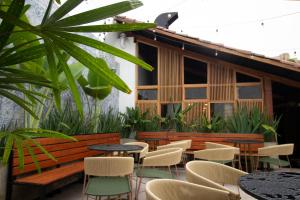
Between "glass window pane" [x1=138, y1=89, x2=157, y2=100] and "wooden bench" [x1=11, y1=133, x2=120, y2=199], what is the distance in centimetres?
271

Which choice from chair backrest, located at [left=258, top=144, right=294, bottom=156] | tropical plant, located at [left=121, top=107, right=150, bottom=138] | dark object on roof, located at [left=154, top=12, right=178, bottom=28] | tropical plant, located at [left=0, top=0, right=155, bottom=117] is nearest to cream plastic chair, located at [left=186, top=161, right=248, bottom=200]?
tropical plant, located at [left=0, top=0, right=155, bottom=117]

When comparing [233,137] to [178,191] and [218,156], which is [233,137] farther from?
[178,191]

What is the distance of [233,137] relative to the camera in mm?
6023

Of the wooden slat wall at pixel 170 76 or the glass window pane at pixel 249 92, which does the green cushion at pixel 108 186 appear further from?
the glass window pane at pixel 249 92

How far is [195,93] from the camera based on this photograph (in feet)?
24.3

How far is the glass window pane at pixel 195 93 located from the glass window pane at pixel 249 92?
970 mm

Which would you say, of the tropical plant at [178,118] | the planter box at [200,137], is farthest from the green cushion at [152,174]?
the tropical plant at [178,118]

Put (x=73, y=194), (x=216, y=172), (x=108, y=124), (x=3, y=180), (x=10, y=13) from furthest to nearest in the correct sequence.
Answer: (x=108, y=124)
(x=73, y=194)
(x=3, y=180)
(x=216, y=172)
(x=10, y=13)

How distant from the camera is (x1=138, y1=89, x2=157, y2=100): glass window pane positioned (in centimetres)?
773

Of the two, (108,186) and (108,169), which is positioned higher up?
(108,169)

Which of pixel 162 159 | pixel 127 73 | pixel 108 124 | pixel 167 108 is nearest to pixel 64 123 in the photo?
pixel 108 124

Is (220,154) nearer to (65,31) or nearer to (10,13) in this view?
(65,31)

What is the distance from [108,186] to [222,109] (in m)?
5.09

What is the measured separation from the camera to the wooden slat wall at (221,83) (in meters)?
7.09
